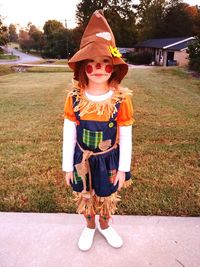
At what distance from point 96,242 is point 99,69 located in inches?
54.4

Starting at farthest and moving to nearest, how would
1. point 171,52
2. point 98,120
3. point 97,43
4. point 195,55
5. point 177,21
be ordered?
point 177,21 → point 171,52 → point 195,55 → point 98,120 → point 97,43

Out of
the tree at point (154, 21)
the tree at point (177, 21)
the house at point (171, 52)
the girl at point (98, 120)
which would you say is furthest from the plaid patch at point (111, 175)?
the tree at point (154, 21)

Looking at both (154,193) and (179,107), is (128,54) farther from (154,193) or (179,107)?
(154,193)

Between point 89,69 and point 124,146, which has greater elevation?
point 89,69

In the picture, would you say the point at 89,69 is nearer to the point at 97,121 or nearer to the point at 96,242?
the point at 97,121

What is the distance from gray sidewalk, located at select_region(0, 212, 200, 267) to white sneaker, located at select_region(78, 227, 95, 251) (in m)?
0.04

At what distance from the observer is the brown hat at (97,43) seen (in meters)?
1.69

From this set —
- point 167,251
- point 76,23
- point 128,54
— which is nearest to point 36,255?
point 167,251

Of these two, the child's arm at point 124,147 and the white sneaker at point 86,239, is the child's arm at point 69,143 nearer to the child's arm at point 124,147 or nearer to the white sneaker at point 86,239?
the child's arm at point 124,147

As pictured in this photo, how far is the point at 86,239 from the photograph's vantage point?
2.16 m

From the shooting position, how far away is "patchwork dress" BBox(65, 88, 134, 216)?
1849 millimetres

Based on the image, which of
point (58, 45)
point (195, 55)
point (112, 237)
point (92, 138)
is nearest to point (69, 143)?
point (92, 138)

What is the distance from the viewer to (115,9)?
5112 centimetres

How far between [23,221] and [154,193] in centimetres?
136
